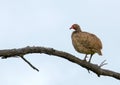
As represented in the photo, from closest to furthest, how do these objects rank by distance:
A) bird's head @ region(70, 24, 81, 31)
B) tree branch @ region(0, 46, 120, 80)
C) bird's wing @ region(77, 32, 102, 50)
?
tree branch @ region(0, 46, 120, 80) → bird's wing @ region(77, 32, 102, 50) → bird's head @ region(70, 24, 81, 31)

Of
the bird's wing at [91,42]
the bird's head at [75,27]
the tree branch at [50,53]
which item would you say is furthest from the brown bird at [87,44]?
the tree branch at [50,53]

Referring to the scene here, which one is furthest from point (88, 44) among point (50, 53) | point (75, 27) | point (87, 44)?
point (50, 53)

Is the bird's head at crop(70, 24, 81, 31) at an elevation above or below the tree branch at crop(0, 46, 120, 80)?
below

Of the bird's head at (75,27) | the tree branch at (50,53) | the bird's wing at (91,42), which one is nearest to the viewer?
the tree branch at (50,53)

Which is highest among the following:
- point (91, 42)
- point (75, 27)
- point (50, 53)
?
point (50, 53)

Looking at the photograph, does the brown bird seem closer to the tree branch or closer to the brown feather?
the brown feather

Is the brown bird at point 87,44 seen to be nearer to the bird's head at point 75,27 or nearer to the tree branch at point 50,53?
the bird's head at point 75,27

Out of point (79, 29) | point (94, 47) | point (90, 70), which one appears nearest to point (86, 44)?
point (94, 47)

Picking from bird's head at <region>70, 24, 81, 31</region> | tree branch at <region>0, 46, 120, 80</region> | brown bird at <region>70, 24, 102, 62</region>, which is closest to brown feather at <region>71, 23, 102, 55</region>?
brown bird at <region>70, 24, 102, 62</region>

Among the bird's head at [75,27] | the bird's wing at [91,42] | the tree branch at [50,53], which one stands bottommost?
the bird's head at [75,27]

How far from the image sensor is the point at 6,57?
6.37 meters

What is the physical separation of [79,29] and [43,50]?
6.54 metres

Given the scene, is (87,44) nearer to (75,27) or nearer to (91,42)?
(91,42)

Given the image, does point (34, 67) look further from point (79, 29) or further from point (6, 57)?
point (79, 29)
